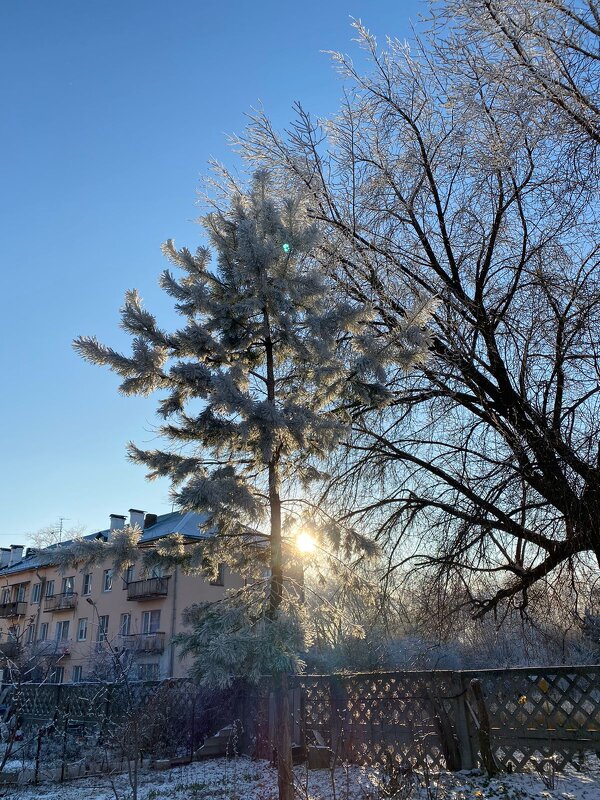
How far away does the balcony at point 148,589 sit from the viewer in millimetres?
28688

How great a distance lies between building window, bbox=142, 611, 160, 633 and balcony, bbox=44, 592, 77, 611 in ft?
23.6

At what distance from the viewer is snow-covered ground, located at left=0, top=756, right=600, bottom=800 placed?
18.8 feet

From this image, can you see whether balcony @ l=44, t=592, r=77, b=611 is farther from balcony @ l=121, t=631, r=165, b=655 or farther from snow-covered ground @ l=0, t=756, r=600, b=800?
snow-covered ground @ l=0, t=756, r=600, b=800

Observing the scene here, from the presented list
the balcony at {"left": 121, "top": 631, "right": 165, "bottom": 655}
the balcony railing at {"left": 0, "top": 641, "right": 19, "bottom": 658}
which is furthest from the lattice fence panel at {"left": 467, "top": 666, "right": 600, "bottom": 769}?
the balcony at {"left": 121, "top": 631, "right": 165, "bottom": 655}

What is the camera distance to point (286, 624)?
5.36m

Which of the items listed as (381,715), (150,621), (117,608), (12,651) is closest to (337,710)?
(381,715)

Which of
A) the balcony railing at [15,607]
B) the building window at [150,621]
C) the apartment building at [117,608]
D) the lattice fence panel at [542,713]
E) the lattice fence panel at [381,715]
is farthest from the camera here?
the balcony railing at [15,607]

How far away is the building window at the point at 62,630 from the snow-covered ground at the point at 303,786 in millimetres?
30785

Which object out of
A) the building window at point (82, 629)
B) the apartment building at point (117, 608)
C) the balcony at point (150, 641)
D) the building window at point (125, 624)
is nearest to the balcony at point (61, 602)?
the apartment building at point (117, 608)

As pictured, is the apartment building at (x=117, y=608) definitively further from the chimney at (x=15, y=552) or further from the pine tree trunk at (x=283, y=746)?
the pine tree trunk at (x=283, y=746)

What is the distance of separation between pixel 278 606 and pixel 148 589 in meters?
25.5

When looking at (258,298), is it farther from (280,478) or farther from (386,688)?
(386,688)

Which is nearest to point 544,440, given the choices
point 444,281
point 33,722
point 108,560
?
point 444,281

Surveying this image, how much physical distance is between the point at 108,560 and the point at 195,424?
160cm
